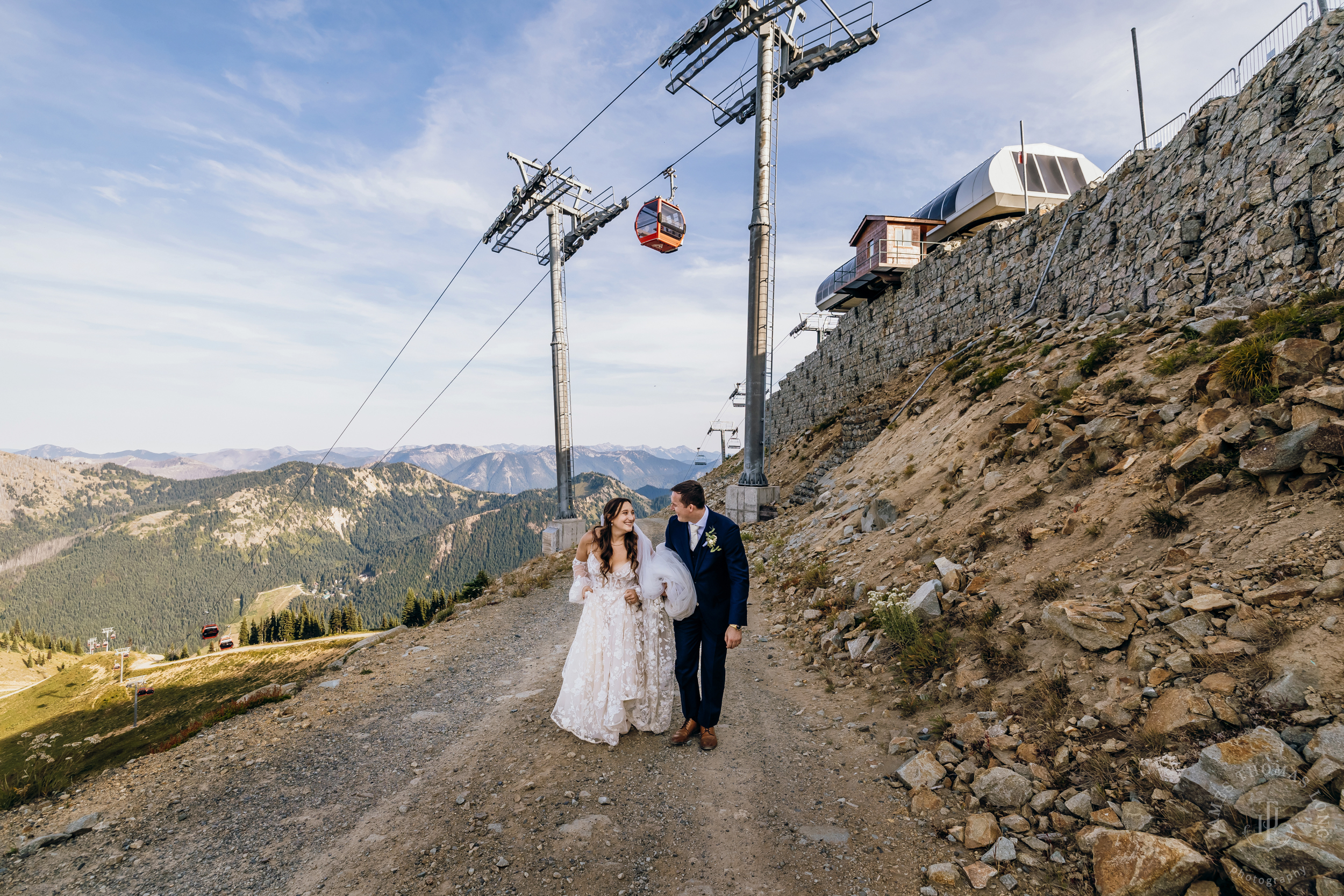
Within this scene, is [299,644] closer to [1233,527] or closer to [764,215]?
[764,215]

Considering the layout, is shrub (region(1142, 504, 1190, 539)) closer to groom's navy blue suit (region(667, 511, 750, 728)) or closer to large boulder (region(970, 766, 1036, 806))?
large boulder (region(970, 766, 1036, 806))

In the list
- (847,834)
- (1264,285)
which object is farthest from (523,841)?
(1264,285)

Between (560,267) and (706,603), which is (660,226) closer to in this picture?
(560,267)

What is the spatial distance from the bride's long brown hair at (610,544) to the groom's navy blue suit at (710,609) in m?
0.41

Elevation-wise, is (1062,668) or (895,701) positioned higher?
(1062,668)

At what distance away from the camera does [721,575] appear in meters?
5.56

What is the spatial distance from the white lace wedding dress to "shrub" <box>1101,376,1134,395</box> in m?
8.29

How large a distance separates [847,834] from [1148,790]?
2.06m

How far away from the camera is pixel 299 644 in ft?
255

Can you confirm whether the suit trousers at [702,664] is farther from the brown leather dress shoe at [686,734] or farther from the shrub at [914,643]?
the shrub at [914,643]

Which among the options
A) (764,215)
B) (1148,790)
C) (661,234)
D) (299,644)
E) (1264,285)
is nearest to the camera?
(1148,790)

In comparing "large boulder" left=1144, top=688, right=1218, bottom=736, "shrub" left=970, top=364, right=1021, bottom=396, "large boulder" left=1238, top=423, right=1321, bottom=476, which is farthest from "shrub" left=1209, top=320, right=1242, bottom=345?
"large boulder" left=1144, top=688, right=1218, bottom=736

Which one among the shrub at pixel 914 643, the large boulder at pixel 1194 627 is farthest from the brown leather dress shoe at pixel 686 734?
the large boulder at pixel 1194 627

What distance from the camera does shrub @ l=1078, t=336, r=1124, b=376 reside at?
10258 millimetres
